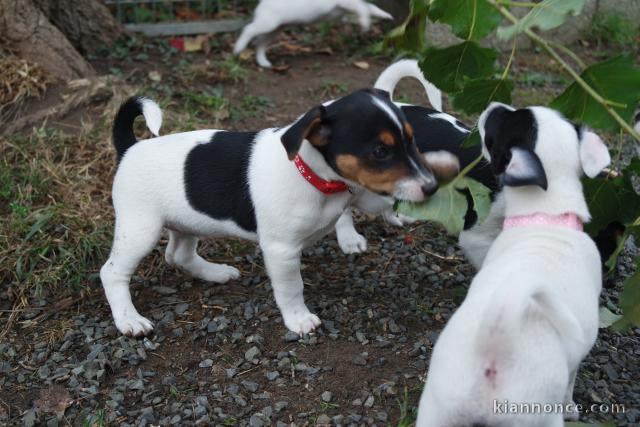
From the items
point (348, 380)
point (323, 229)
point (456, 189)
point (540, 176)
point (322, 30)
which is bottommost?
point (322, 30)

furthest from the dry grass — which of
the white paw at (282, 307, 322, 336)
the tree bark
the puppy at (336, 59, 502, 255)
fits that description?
the white paw at (282, 307, 322, 336)

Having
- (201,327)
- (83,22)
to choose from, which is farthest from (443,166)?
(83,22)

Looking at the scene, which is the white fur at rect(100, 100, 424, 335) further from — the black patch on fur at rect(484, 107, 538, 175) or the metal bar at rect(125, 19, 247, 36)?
the metal bar at rect(125, 19, 247, 36)

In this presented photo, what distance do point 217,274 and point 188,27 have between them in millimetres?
4436

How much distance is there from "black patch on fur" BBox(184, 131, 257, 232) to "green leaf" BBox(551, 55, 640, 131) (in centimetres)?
158

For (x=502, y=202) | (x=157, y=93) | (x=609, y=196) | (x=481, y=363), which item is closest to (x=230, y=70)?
(x=157, y=93)

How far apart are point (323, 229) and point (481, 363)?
1.56 metres

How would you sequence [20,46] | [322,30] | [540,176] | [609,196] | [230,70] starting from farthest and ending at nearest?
1. [322,30]
2. [230,70]
3. [20,46]
4. [609,196]
5. [540,176]

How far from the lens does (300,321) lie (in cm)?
409

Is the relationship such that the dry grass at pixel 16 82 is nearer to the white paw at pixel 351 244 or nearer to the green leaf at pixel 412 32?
the white paw at pixel 351 244

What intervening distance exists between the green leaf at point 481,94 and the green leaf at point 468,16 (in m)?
0.22

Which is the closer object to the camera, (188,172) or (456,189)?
(456,189)

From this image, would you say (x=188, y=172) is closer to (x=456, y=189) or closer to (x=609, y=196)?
(x=456, y=189)

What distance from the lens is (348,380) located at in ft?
12.2
